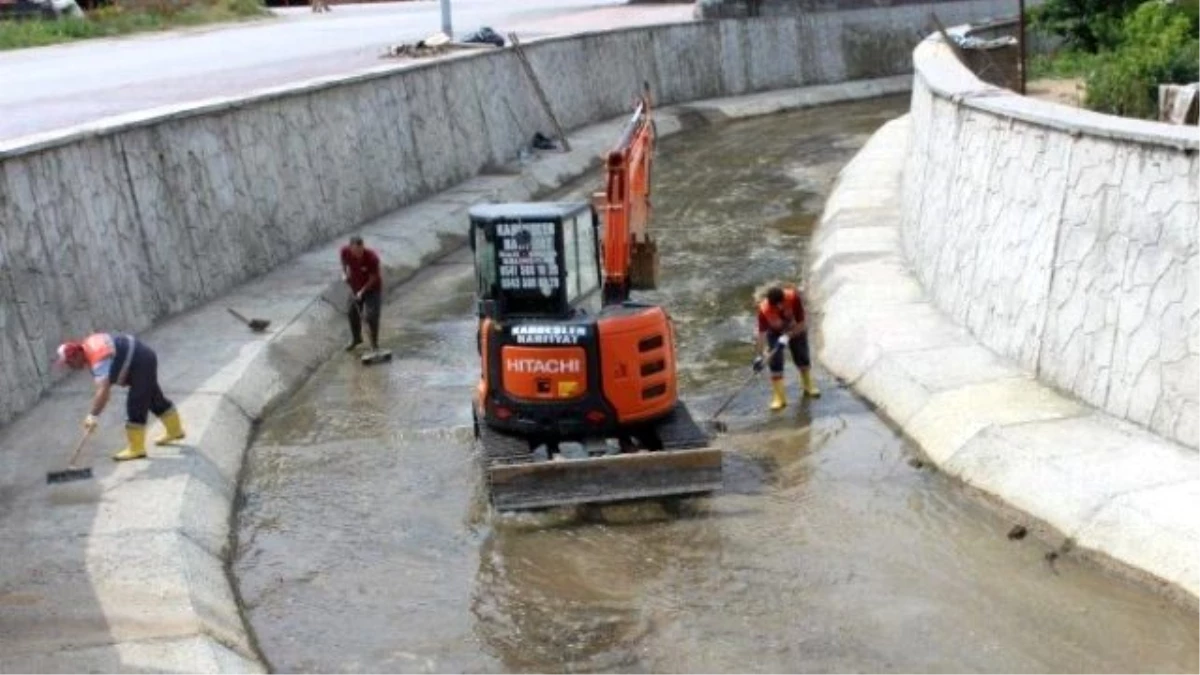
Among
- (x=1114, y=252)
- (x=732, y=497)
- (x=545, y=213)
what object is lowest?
(x=732, y=497)

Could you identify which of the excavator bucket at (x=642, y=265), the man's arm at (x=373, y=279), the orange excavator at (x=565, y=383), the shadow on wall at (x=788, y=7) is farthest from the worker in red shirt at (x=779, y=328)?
the shadow on wall at (x=788, y=7)

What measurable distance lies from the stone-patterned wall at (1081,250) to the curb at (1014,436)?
30 centimetres

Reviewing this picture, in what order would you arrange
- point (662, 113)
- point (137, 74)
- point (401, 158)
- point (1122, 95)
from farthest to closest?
point (662, 113) → point (137, 74) → point (401, 158) → point (1122, 95)

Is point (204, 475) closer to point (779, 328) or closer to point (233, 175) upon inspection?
point (779, 328)

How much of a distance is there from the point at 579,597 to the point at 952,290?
7.79 meters

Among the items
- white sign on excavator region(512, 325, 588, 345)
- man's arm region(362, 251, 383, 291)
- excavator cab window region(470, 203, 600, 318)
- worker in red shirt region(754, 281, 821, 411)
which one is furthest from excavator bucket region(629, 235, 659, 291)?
white sign on excavator region(512, 325, 588, 345)

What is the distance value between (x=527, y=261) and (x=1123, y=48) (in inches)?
542

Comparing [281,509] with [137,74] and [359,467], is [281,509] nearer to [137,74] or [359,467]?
[359,467]

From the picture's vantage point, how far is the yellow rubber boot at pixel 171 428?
14891 millimetres

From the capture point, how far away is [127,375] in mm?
14359

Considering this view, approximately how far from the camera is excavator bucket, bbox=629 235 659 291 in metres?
17.9

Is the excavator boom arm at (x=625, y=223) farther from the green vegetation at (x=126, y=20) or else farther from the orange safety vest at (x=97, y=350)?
the green vegetation at (x=126, y=20)

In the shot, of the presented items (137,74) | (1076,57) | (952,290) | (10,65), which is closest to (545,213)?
(952,290)

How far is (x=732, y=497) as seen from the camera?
14.1 m
